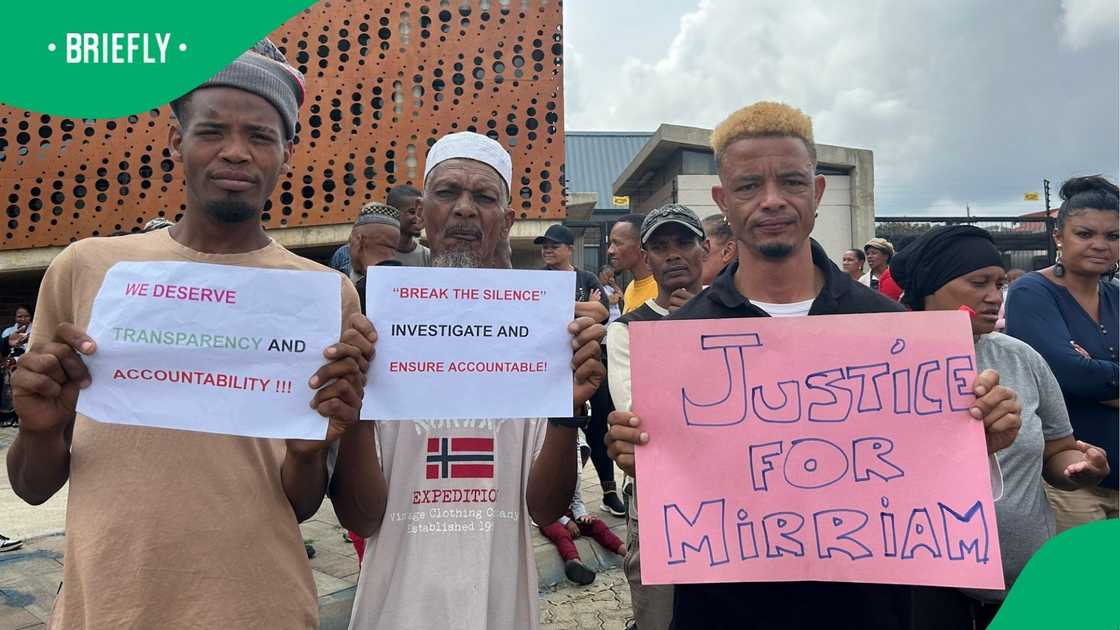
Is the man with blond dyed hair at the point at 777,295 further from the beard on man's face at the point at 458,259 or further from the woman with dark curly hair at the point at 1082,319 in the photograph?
the woman with dark curly hair at the point at 1082,319

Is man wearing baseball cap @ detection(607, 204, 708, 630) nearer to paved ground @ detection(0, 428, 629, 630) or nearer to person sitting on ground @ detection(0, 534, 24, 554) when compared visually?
paved ground @ detection(0, 428, 629, 630)

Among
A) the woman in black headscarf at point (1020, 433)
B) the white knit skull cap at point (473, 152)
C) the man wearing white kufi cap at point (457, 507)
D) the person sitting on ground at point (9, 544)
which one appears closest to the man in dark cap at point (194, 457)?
the man wearing white kufi cap at point (457, 507)

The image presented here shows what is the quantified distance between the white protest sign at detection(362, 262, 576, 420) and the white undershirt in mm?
537

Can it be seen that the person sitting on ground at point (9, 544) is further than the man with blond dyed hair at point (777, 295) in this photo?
Yes

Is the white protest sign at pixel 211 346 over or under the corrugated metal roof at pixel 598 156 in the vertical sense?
under

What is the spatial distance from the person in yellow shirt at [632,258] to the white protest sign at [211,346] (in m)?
3.25

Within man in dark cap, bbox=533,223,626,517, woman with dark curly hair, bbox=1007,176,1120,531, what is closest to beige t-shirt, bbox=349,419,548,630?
woman with dark curly hair, bbox=1007,176,1120,531

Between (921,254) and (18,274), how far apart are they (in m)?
16.2

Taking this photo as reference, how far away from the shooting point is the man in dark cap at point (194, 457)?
1388mm

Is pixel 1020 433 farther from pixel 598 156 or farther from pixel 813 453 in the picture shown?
pixel 598 156

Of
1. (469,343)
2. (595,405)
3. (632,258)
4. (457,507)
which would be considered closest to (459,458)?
(457,507)

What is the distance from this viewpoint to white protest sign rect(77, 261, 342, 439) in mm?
1430

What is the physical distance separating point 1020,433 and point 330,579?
3645 mm

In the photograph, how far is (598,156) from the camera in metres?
40.7
